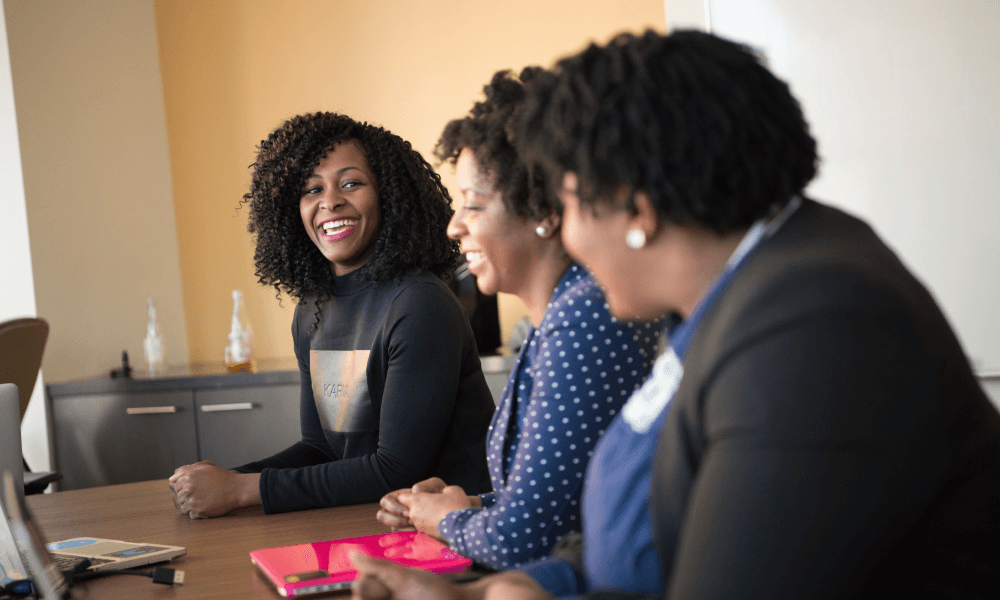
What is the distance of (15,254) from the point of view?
3551 millimetres

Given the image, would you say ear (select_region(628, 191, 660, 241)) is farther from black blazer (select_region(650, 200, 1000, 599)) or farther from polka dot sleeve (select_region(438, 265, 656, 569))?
polka dot sleeve (select_region(438, 265, 656, 569))

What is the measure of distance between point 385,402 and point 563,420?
692 mm

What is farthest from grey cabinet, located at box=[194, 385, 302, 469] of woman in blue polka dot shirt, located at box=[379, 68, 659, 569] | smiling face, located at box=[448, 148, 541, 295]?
smiling face, located at box=[448, 148, 541, 295]

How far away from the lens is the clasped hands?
1.25m

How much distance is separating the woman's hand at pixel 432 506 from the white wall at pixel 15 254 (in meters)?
2.85

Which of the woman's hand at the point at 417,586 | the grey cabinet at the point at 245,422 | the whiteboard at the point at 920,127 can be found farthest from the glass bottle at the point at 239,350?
the woman's hand at the point at 417,586

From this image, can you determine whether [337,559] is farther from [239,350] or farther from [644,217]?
[239,350]

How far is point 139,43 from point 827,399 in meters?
4.27

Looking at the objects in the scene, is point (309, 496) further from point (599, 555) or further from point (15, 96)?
point (15, 96)

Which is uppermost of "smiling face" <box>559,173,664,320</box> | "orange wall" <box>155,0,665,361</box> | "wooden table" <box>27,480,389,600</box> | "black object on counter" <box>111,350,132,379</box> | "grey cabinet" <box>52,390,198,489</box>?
"orange wall" <box>155,0,665,361</box>

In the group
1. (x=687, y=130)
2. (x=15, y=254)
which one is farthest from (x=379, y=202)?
(x=15, y=254)

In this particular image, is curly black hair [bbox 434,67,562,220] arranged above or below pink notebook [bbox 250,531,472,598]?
above

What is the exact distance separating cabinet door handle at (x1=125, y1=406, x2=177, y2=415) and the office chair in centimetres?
41

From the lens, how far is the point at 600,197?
0.74 metres
